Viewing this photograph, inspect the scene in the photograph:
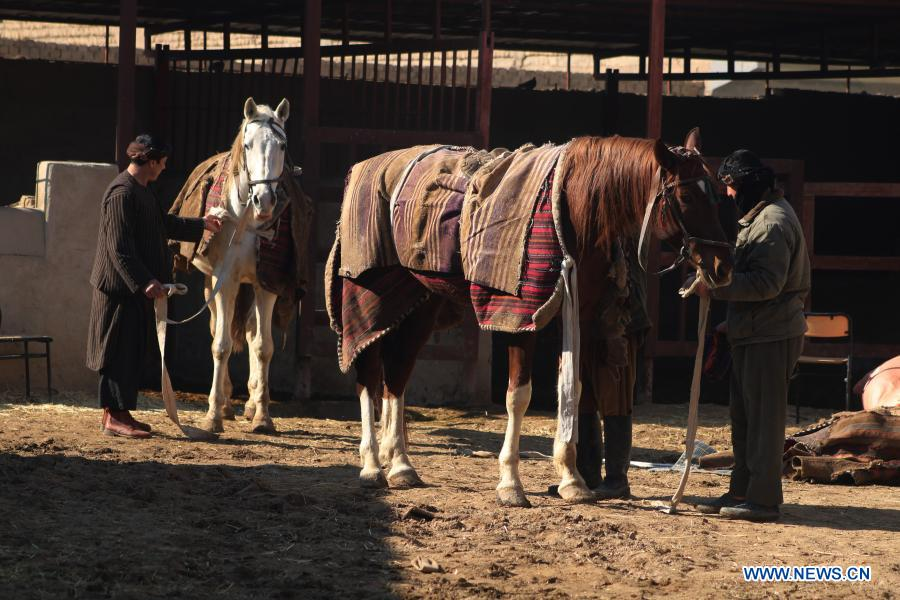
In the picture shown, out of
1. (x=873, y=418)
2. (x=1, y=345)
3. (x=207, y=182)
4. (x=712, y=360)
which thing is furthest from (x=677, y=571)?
(x=1, y=345)

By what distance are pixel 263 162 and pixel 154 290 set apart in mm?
1021

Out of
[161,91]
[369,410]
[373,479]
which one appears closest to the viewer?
[373,479]

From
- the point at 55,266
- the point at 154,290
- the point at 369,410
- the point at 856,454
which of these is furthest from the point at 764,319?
the point at 55,266

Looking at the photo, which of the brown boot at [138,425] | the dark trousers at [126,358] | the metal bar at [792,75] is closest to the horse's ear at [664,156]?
the dark trousers at [126,358]

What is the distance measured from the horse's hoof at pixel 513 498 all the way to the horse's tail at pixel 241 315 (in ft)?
10.9

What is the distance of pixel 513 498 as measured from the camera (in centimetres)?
563

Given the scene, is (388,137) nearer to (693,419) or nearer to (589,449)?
(589,449)

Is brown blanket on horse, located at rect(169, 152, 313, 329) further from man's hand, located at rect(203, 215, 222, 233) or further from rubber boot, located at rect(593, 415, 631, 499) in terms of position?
rubber boot, located at rect(593, 415, 631, 499)

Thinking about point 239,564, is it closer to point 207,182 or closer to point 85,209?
point 207,182

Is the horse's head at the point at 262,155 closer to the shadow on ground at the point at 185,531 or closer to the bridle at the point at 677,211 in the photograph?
the shadow on ground at the point at 185,531

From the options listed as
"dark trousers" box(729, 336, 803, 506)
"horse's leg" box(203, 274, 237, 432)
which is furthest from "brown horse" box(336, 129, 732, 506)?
"horse's leg" box(203, 274, 237, 432)

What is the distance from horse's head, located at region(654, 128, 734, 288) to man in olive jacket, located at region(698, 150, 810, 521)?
207mm

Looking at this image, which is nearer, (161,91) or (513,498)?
(513,498)

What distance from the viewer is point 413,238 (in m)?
5.92
